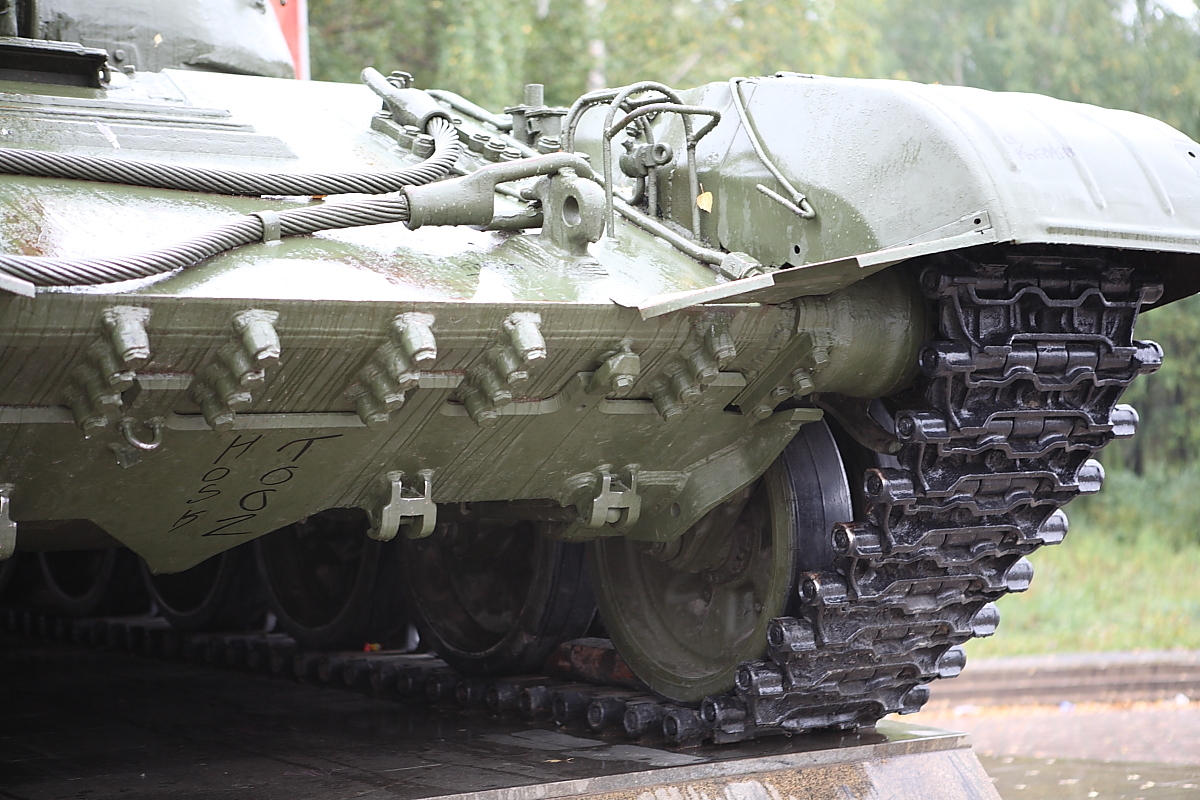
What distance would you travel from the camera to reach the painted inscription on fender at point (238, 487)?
Result: 353 cm

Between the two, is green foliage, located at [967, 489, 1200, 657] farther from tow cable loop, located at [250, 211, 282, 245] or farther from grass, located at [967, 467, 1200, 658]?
tow cable loop, located at [250, 211, 282, 245]

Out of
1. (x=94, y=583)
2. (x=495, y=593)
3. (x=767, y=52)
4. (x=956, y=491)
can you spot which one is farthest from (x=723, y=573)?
(x=767, y=52)

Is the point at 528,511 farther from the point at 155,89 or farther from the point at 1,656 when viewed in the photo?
the point at 1,656

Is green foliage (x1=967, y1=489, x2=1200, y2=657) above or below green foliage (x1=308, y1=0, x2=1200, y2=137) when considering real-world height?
below

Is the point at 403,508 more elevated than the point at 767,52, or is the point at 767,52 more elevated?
the point at 767,52

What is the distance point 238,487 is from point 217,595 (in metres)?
3.36

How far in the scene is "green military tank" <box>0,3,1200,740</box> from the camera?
3.18m

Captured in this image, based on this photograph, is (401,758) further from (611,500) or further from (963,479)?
(963,479)

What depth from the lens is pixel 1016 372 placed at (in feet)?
11.9

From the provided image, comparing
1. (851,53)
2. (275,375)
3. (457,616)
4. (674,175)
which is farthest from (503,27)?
(275,375)

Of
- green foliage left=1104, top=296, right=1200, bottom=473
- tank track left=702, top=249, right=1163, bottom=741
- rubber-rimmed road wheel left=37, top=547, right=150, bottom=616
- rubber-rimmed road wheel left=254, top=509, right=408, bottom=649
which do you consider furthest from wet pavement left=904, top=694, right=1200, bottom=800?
green foliage left=1104, top=296, right=1200, bottom=473

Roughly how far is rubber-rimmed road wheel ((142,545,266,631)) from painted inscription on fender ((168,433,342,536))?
2.81 metres

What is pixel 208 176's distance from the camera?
3.49 m

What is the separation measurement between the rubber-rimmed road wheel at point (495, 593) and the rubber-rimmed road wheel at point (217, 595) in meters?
1.32
